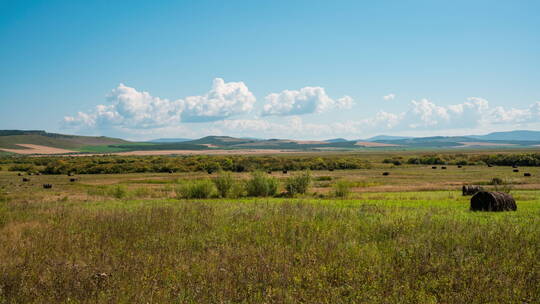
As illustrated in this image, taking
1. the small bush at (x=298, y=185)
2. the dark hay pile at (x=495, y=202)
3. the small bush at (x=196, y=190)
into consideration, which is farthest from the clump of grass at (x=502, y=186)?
the small bush at (x=196, y=190)

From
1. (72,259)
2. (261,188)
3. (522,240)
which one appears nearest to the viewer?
(72,259)

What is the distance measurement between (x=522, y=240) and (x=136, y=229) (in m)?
11.6

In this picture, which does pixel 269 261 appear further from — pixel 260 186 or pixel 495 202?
pixel 260 186

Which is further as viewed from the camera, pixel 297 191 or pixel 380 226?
pixel 297 191

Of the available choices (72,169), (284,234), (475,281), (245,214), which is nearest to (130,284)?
(284,234)

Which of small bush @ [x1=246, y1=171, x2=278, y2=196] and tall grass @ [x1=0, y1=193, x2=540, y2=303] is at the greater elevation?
tall grass @ [x1=0, y1=193, x2=540, y2=303]

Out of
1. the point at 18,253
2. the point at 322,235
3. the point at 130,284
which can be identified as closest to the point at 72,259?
the point at 18,253

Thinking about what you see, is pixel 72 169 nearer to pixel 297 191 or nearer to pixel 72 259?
pixel 297 191

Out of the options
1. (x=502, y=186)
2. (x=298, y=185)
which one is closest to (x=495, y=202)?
(x=298, y=185)

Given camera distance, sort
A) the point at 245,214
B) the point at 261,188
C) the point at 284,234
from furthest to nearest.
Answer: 1. the point at 261,188
2. the point at 245,214
3. the point at 284,234

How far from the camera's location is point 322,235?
10820mm

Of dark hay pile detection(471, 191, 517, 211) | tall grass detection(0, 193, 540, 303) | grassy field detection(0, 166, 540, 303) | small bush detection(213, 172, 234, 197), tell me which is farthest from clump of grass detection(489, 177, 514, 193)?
small bush detection(213, 172, 234, 197)

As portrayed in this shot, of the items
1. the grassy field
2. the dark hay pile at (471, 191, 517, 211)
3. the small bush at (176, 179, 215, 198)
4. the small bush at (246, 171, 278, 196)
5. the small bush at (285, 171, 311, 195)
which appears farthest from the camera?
the small bush at (285, 171, 311, 195)

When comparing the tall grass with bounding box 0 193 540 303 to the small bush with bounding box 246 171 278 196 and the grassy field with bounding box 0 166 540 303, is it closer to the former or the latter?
the grassy field with bounding box 0 166 540 303
